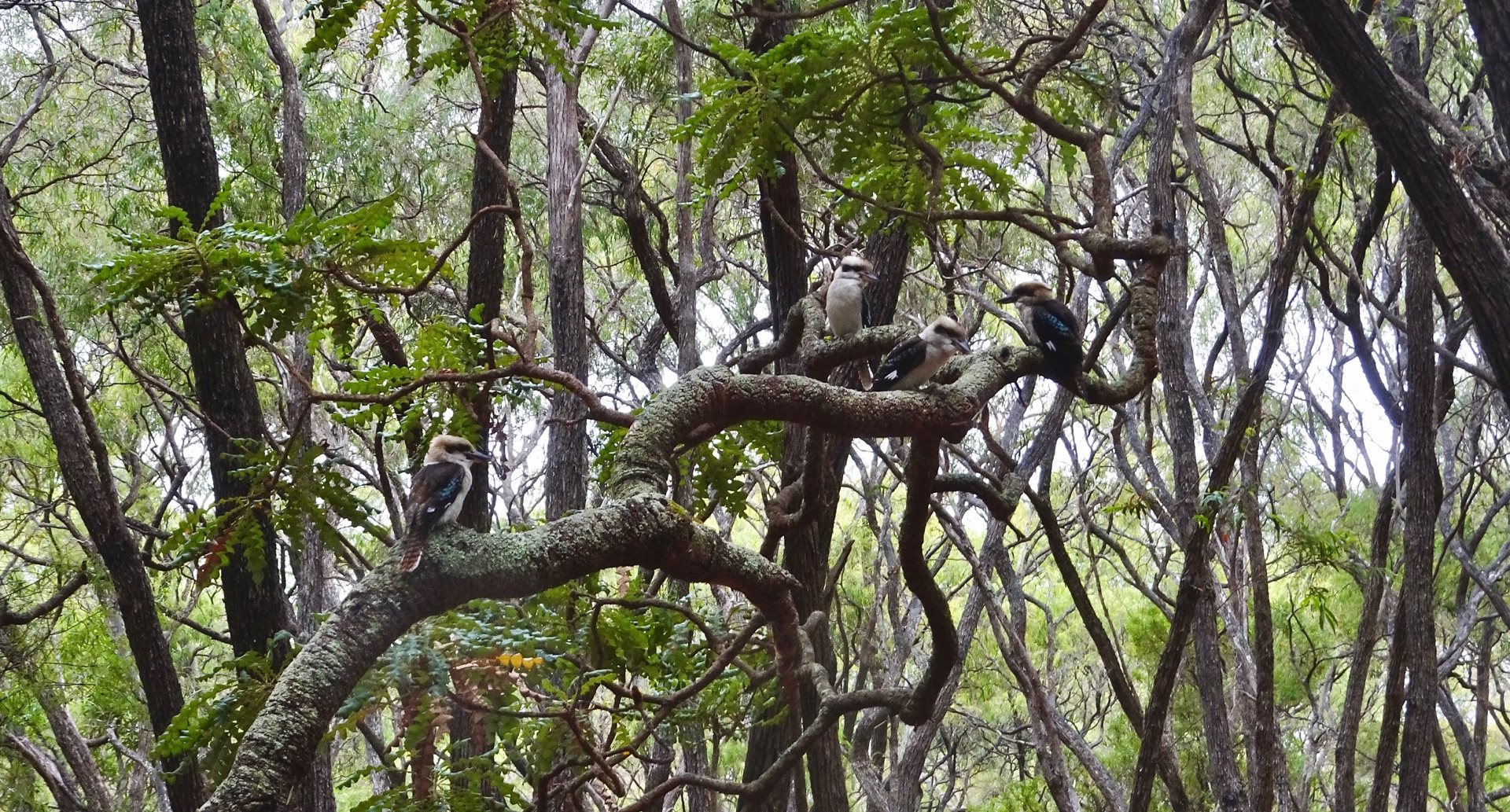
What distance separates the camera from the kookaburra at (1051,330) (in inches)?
130

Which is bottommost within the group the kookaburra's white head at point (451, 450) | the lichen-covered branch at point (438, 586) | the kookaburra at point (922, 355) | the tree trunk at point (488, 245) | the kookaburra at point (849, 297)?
the lichen-covered branch at point (438, 586)

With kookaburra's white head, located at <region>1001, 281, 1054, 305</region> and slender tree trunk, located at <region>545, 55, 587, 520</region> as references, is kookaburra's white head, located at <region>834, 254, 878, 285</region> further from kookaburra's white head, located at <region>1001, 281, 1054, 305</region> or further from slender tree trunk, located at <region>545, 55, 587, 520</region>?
slender tree trunk, located at <region>545, 55, 587, 520</region>

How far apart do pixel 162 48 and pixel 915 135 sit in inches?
98.6

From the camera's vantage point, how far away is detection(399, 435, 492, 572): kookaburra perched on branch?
2.46 meters

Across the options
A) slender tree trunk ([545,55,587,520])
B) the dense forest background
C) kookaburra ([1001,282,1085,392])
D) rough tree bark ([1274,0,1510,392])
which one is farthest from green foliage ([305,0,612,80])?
slender tree trunk ([545,55,587,520])

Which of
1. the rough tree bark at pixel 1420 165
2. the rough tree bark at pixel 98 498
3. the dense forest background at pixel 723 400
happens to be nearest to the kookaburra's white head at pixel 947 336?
the dense forest background at pixel 723 400

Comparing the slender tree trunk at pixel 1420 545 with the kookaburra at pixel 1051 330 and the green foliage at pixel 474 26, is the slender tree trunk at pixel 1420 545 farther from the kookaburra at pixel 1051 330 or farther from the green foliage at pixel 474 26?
the green foliage at pixel 474 26

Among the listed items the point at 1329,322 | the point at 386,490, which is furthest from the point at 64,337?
the point at 1329,322

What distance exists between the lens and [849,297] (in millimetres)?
5000

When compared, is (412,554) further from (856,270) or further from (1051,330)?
(856,270)

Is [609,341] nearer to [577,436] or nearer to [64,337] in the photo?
[577,436]

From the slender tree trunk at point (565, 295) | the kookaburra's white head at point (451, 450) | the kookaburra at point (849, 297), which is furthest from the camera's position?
the slender tree trunk at point (565, 295)

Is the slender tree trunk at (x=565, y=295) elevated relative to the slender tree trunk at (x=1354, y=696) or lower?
elevated

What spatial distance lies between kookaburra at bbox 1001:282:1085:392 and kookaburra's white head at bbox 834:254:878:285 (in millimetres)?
580
